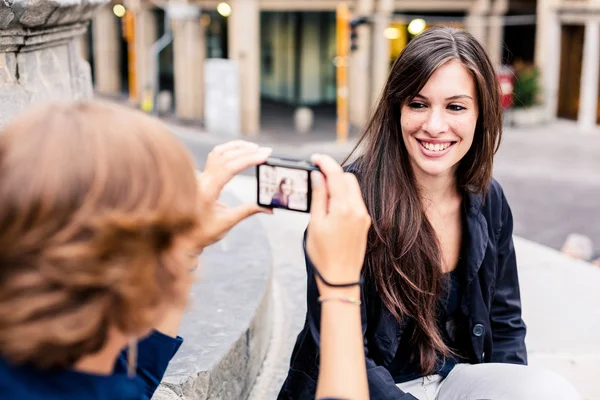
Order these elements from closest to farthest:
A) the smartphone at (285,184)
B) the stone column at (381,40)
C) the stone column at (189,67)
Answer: the smartphone at (285,184) < the stone column at (381,40) < the stone column at (189,67)

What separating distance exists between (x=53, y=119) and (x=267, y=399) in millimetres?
2028

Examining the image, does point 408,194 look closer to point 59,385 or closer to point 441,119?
point 441,119

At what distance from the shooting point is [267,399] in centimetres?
292

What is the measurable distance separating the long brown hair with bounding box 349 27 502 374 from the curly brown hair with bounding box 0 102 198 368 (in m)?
1.09

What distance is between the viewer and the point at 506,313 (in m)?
2.46

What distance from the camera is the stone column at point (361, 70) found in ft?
57.7

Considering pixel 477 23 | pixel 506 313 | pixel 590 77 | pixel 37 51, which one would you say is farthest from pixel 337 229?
pixel 477 23

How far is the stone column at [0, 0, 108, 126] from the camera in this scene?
2549 mm

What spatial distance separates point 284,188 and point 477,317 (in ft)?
3.22

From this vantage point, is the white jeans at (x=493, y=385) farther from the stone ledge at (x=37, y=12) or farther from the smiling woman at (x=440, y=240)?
the stone ledge at (x=37, y=12)

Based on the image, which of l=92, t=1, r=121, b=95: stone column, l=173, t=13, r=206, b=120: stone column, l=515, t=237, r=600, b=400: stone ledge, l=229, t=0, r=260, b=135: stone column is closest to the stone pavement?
l=515, t=237, r=600, b=400: stone ledge

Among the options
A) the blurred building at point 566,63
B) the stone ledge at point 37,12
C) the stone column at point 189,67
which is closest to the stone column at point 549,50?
the blurred building at point 566,63

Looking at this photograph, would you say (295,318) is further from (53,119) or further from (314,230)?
(53,119)

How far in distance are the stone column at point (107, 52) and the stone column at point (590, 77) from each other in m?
12.6
